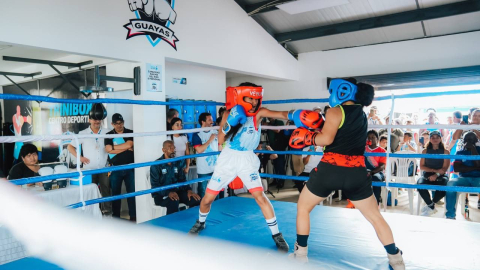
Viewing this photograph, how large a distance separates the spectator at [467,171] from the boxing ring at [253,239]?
95 cm

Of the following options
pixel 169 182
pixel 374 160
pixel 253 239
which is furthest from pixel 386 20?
pixel 253 239

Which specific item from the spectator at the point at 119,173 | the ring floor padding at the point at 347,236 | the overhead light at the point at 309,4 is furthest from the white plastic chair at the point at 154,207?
the overhead light at the point at 309,4

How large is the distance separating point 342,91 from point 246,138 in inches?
26.9

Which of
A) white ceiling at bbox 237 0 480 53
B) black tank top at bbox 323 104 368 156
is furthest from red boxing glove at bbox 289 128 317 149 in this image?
white ceiling at bbox 237 0 480 53

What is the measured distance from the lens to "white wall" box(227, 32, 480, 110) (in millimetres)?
5482

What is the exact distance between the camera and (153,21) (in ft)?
12.6

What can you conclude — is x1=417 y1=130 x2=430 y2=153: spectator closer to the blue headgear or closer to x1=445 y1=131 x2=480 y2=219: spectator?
x1=445 y1=131 x2=480 y2=219: spectator

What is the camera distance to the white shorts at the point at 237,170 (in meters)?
2.14

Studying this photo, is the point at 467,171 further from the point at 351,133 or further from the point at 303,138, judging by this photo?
the point at 303,138

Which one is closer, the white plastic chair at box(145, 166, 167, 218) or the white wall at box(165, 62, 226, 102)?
the white plastic chair at box(145, 166, 167, 218)

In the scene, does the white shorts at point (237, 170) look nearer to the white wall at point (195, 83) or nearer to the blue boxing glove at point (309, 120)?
the blue boxing glove at point (309, 120)

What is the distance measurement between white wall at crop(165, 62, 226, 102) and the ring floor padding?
2.84m

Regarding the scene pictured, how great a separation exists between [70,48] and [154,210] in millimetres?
1776

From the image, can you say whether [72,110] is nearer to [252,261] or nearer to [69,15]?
[69,15]
